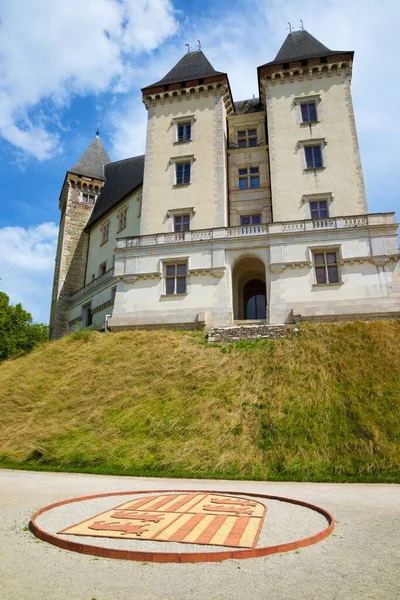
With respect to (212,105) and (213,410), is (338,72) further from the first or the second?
(213,410)

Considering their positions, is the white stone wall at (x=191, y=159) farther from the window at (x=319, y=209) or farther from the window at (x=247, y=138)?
the window at (x=319, y=209)

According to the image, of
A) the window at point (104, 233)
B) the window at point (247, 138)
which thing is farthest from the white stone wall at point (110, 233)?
the window at point (247, 138)

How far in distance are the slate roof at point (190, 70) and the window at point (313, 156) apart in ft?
31.8

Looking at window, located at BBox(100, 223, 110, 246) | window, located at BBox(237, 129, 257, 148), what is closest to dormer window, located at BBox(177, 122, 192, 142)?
window, located at BBox(237, 129, 257, 148)

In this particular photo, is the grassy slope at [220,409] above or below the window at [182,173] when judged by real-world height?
below

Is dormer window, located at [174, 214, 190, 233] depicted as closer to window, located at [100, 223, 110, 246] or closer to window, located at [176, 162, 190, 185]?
window, located at [176, 162, 190, 185]

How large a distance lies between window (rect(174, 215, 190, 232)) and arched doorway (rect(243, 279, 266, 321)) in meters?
6.21

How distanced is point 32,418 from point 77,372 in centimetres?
355

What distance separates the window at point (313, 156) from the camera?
28.9 metres

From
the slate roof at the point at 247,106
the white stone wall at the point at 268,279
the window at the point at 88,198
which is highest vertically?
the slate roof at the point at 247,106

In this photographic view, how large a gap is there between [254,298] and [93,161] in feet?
96.6

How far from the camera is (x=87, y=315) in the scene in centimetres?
3706

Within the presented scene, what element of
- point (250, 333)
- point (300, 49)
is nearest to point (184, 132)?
point (300, 49)

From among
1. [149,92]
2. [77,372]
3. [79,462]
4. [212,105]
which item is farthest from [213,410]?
[149,92]
